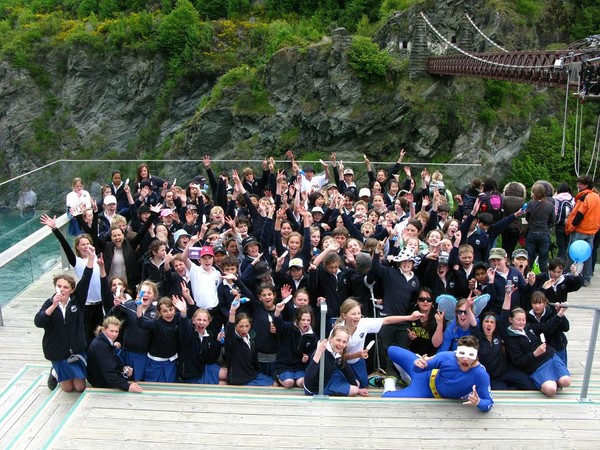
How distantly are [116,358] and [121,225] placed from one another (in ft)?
6.21

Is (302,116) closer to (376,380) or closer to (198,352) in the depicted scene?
(376,380)

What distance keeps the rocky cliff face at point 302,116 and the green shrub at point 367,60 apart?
1.19 ft

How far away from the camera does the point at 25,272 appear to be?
342 inches

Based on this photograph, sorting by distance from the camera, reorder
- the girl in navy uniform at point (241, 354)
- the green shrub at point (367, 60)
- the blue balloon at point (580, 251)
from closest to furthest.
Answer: the girl in navy uniform at point (241, 354)
the blue balloon at point (580, 251)
the green shrub at point (367, 60)

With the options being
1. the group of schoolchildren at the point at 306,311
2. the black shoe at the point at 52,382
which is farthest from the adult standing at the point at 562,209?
the black shoe at the point at 52,382

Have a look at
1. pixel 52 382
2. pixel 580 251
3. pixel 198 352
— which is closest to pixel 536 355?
pixel 580 251

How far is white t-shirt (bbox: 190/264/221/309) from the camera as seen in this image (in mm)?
6258

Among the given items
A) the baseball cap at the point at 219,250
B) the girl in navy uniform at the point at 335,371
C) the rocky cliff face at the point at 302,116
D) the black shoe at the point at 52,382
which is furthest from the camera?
the rocky cliff face at the point at 302,116

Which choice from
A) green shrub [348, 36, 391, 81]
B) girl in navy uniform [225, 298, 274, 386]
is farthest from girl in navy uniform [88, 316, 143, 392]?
green shrub [348, 36, 391, 81]

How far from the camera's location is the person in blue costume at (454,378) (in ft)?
16.5

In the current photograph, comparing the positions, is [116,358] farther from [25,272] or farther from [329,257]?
[25,272]

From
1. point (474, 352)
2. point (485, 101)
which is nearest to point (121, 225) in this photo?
point (474, 352)

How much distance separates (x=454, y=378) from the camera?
5.14 meters

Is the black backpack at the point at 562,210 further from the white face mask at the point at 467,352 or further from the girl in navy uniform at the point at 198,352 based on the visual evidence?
the girl in navy uniform at the point at 198,352
